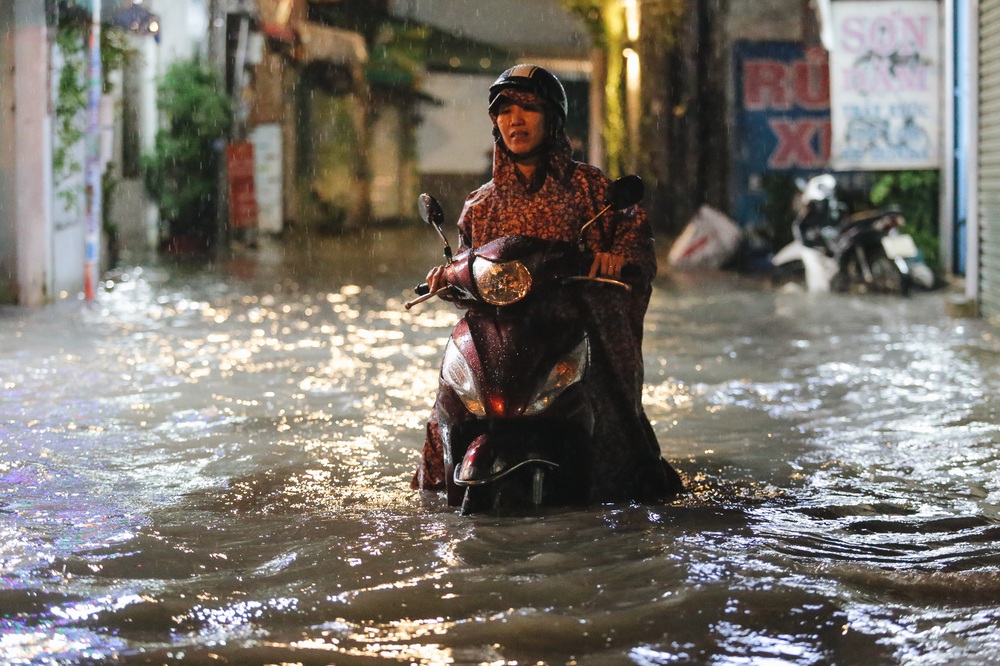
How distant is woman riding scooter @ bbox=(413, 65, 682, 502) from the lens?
4984 millimetres

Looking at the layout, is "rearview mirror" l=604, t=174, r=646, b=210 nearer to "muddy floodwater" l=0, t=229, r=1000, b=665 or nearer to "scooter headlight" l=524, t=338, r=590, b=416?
"scooter headlight" l=524, t=338, r=590, b=416

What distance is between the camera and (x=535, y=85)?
16.1ft

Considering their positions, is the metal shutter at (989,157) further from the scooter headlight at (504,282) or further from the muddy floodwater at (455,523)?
the scooter headlight at (504,282)

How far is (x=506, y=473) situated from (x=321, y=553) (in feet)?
2.34

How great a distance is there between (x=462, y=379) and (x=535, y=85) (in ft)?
3.72

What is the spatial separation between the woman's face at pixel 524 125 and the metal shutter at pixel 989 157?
822 centimetres

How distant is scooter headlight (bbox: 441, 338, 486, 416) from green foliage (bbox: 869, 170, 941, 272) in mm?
12986

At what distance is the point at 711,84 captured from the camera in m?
21.7

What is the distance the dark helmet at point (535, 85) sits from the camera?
4922mm

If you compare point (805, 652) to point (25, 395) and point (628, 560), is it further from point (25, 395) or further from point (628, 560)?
point (25, 395)

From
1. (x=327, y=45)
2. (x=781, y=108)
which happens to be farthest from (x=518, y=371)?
(x=327, y=45)

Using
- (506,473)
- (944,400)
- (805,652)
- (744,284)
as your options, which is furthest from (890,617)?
(744,284)

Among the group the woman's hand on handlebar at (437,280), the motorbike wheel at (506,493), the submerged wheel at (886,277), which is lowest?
the motorbike wheel at (506,493)

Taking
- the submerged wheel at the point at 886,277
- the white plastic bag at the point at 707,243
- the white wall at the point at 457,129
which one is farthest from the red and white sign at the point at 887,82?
the white wall at the point at 457,129
